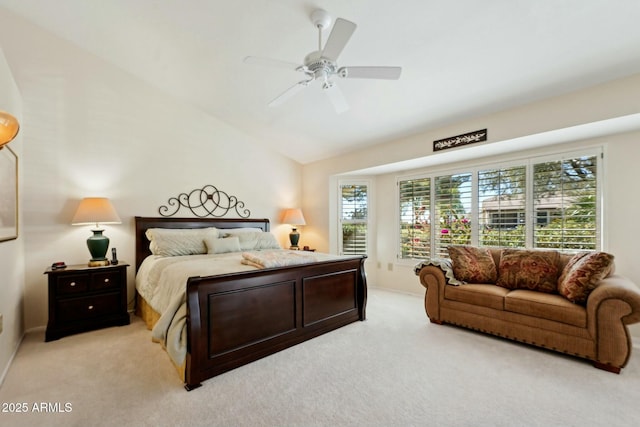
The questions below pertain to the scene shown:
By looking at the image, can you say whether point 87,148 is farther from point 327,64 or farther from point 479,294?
point 479,294

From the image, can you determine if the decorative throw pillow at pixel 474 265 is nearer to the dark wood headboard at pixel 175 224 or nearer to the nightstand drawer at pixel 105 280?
the dark wood headboard at pixel 175 224

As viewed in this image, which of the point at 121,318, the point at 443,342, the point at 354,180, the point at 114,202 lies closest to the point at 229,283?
the point at 121,318

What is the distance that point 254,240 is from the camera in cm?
434

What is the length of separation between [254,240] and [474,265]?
2.98 m

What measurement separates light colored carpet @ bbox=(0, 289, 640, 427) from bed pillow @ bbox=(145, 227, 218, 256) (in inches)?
42.1

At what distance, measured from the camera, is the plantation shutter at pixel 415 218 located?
15.1 ft

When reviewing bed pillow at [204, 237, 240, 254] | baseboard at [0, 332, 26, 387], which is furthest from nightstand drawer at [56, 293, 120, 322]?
bed pillow at [204, 237, 240, 254]

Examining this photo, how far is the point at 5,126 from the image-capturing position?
4.89ft

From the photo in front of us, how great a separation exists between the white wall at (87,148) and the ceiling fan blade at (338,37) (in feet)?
10.2

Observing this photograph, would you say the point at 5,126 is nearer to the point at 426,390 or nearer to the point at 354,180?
the point at 426,390

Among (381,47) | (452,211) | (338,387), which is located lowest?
(338,387)

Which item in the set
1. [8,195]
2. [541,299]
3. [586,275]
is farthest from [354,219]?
[8,195]

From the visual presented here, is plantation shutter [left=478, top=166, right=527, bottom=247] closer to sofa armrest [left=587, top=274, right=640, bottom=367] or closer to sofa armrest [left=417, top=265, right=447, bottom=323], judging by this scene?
sofa armrest [left=417, top=265, right=447, bottom=323]

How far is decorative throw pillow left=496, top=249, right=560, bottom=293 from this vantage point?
9.64 ft
